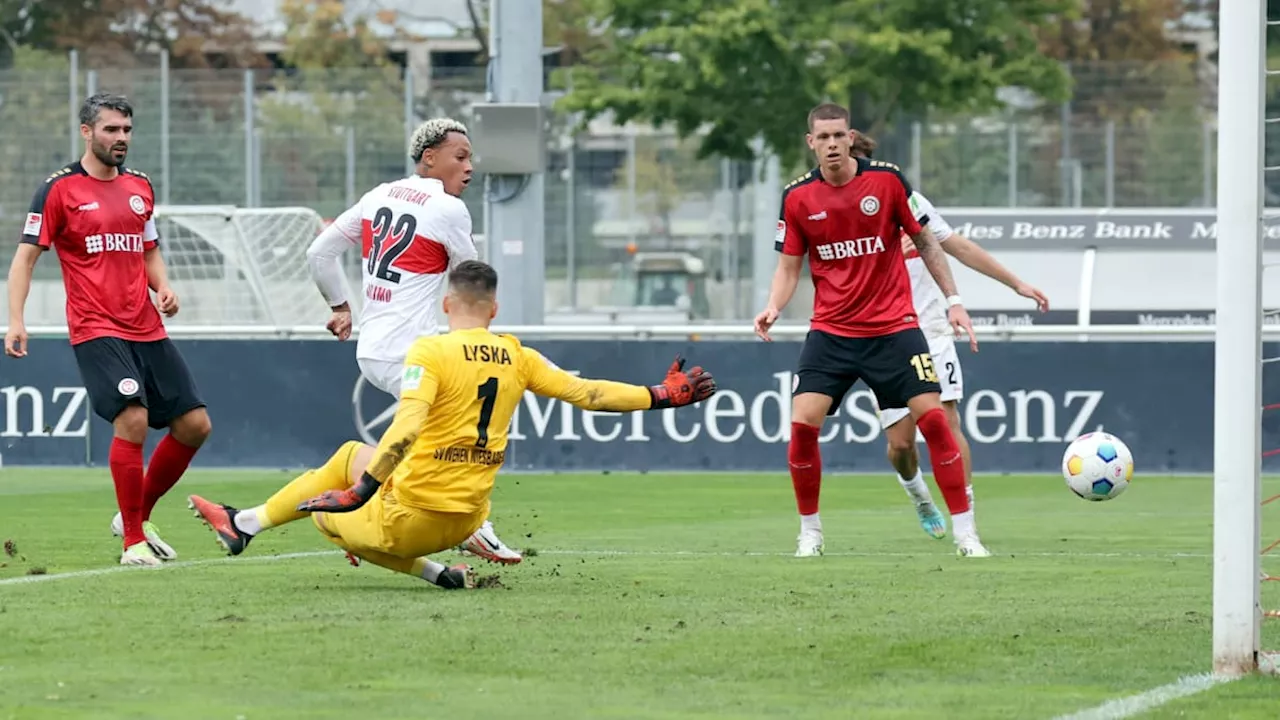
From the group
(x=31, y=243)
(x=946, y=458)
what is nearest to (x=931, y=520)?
(x=946, y=458)

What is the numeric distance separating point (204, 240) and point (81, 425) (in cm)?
A: 667

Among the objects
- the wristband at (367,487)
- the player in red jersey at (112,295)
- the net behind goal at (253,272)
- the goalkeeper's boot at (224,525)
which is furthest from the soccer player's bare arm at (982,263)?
the net behind goal at (253,272)

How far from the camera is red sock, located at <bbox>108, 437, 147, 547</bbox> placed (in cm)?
1009

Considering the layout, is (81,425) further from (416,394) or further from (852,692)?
(852,692)

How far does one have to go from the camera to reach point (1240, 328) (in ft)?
21.6

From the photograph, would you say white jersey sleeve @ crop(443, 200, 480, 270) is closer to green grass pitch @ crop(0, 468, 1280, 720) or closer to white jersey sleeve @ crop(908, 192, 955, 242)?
green grass pitch @ crop(0, 468, 1280, 720)

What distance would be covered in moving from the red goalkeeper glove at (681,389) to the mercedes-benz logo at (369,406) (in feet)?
33.9

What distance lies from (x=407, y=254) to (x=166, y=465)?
5.84 feet

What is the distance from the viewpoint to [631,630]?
7504 millimetres

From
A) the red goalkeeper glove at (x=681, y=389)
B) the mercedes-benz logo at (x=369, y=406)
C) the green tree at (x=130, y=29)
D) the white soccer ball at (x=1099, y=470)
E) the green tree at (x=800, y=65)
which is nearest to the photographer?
the red goalkeeper glove at (x=681, y=389)

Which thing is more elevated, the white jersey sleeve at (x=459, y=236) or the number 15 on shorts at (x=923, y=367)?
the white jersey sleeve at (x=459, y=236)

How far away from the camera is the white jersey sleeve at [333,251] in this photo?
32.8 ft

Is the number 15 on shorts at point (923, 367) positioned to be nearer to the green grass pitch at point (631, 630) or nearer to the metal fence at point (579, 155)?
the green grass pitch at point (631, 630)

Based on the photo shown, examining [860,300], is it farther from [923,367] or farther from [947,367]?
[947,367]
